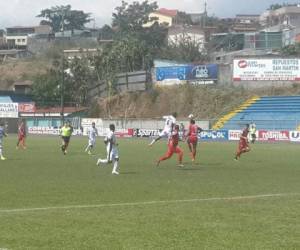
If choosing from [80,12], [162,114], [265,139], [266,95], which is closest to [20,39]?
[80,12]

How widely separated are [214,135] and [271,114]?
8110 millimetres

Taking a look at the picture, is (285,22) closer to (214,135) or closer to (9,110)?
(9,110)

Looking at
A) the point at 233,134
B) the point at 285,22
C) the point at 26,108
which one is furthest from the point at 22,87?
the point at 233,134

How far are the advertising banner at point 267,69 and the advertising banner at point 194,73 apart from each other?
12.4 ft

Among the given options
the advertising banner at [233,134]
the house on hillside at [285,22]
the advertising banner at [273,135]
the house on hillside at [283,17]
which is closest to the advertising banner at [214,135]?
the advertising banner at [233,134]

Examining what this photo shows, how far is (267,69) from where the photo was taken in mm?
80875

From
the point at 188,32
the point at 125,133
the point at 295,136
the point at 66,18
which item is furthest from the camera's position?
the point at 66,18

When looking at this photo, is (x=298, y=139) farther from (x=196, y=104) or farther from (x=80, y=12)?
(x=80, y=12)

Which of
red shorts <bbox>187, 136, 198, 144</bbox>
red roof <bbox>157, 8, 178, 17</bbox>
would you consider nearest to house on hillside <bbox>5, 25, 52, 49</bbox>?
red roof <bbox>157, 8, 178, 17</bbox>

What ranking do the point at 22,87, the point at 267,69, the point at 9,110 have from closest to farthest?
1. the point at 267,69
2. the point at 9,110
3. the point at 22,87

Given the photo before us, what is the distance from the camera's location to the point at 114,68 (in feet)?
343

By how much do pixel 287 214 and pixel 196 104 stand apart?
7593 cm

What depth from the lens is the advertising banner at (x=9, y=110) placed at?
9531cm

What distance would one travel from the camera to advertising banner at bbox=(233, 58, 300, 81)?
79.6 meters
